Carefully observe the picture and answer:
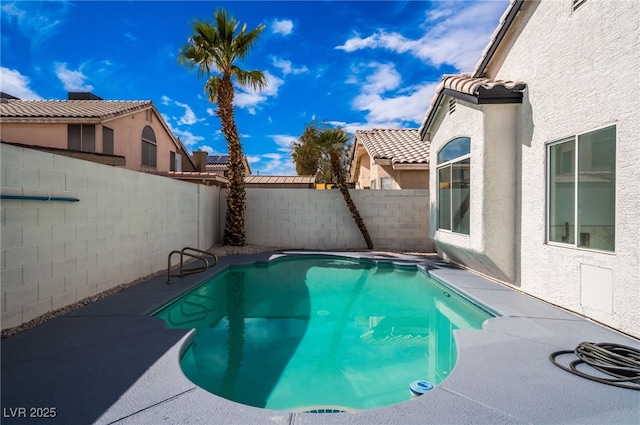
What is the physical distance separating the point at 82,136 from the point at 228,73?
10.3 m

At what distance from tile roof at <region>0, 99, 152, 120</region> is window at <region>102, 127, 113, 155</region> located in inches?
32.1

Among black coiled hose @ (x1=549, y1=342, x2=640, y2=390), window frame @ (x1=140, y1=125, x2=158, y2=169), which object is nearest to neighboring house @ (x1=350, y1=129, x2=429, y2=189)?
black coiled hose @ (x1=549, y1=342, x2=640, y2=390)

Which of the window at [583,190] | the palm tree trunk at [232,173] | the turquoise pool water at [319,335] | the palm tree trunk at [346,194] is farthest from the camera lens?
the palm tree trunk at [346,194]

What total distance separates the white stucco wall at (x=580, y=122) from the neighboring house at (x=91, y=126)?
15092mm

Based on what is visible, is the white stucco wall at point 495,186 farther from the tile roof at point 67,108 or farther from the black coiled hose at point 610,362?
the tile roof at point 67,108

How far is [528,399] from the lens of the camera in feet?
10.4

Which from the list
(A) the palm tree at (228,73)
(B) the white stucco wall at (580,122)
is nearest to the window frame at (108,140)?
(A) the palm tree at (228,73)

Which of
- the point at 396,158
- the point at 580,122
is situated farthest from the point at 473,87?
the point at 396,158

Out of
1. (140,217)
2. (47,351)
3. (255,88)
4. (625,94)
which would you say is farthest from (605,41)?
(255,88)

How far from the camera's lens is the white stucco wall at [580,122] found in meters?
4.65

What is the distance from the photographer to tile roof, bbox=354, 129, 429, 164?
49.6 feet

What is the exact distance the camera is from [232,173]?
44.9ft

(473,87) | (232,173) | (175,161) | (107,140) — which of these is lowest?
(232,173)

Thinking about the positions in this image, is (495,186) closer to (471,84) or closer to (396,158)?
(471,84)
